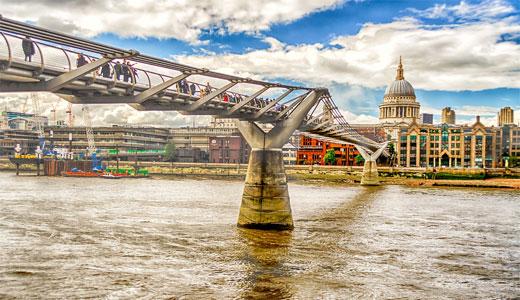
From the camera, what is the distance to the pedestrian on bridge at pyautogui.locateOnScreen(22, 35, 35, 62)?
1954cm

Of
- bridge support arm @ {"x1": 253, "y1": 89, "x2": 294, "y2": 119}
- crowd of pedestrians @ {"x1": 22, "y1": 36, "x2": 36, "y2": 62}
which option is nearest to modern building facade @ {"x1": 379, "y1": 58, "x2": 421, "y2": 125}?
bridge support arm @ {"x1": 253, "y1": 89, "x2": 294, "y2": 119}

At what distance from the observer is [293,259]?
83.7 ft

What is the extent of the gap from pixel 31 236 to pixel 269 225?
43.4 feet

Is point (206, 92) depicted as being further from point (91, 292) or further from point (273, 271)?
point (91, 292)

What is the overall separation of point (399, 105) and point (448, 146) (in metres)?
50.0

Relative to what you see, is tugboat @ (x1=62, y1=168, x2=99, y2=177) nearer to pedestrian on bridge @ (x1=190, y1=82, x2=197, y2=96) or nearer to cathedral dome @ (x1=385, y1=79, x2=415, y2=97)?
pedestrian on bridge @ (x1=190, y1=82, x2=197, y2=96)

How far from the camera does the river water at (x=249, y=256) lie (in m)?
20.2

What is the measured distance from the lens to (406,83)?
191625 millimetres

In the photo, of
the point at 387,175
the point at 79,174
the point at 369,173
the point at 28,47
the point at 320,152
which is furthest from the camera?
the point at 320,152

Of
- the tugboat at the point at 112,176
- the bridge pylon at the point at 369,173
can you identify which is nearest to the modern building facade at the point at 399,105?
the bridge pylon at the point at 369,173

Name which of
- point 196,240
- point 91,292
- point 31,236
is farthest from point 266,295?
point 31,236

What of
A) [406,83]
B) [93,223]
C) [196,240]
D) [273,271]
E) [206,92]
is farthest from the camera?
[406,83]

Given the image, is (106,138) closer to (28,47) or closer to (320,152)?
(320,152)

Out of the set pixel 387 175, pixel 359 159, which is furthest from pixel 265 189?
pixel 359 159
